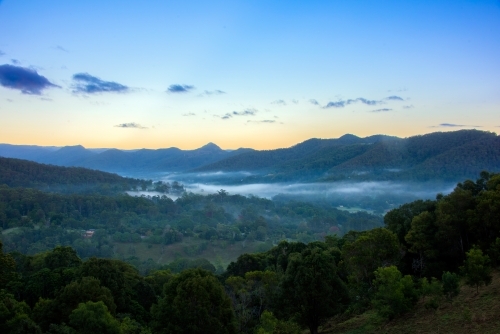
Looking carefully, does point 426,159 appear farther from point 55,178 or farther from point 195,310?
point 195,310

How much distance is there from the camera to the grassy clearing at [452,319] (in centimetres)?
1491

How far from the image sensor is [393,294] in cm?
1775

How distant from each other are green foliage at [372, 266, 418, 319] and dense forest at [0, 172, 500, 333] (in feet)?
0.17

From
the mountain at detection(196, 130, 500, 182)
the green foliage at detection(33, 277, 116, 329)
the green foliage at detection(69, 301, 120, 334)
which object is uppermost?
the mountain at detection(196, 130, 500, 182)

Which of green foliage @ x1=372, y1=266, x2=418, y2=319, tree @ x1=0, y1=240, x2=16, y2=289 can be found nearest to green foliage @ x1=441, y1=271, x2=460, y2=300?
green foliage @ x1=372, y1=266, x2=418, y2=319

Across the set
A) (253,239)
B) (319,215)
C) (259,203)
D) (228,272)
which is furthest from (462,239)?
(259,203)

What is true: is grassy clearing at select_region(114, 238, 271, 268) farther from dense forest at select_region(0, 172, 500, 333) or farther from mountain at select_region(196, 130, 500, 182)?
mountain at select_region(196, 130, 500, 182)

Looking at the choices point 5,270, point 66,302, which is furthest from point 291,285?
point 5,270

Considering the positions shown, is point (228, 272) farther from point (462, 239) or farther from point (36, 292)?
point (462, 239)

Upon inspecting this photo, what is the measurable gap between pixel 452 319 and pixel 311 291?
6715 mm

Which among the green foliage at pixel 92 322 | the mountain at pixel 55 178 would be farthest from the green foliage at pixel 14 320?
the mountain at pixel 55 178

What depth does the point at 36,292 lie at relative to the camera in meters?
24.2

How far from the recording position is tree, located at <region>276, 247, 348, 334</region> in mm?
20000

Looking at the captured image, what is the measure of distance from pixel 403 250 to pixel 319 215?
4052 inches
